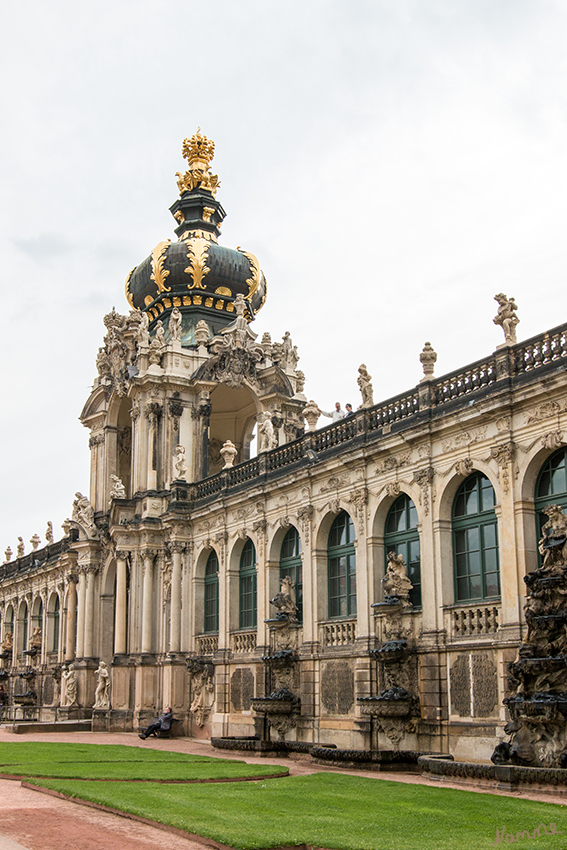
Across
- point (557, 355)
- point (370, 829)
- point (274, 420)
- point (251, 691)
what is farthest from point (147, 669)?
point (370, 829)

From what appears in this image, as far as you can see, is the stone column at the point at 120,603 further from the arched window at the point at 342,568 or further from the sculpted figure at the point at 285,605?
the arched window at the point at 342,568

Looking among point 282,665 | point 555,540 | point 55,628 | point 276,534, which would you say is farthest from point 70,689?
point 555,540

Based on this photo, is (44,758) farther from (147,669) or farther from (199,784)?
(147,669)

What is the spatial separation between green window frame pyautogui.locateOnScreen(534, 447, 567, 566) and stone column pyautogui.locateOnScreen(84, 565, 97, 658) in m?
26.6

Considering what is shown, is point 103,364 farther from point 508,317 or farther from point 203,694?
point 508,317

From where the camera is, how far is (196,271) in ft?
144

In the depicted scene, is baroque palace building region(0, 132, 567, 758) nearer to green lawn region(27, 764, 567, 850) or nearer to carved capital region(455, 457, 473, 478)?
carved capital region(455, 457, 473, 478)

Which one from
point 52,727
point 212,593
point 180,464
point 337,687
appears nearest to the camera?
point 337,687

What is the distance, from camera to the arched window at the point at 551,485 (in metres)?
21.2

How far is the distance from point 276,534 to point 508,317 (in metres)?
12.5

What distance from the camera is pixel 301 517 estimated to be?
3034 centimetres

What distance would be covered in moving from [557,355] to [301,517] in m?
11.5

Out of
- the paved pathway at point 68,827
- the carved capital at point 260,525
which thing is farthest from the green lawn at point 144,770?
the carved capital at point 260,525

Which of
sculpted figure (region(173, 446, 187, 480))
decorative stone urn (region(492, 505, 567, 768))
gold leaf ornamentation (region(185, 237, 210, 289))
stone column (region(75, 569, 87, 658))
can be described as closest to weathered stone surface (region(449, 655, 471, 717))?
decorative stone urn (region(492, 505, 567, 768))
